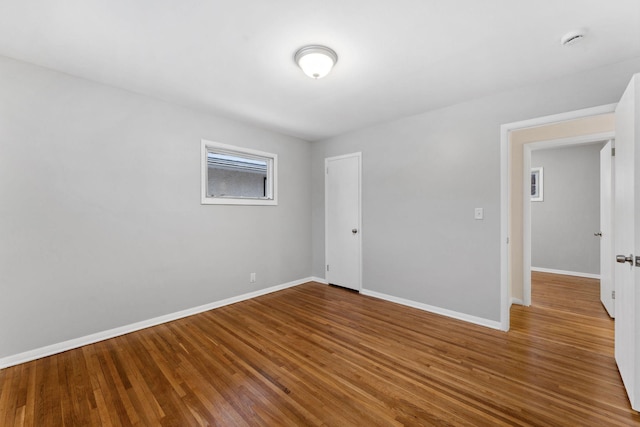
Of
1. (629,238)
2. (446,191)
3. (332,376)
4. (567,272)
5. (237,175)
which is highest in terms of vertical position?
(237,175)

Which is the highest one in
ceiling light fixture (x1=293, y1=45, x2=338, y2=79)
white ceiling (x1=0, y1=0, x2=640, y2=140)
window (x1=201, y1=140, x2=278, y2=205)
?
white ceiling (x1=0, y1=0, x2=640, y2=140)

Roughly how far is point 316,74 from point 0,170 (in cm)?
267

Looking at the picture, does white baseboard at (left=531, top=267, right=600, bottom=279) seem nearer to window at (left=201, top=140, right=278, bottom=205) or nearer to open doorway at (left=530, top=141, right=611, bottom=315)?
open doorway at (left=530, top=141, right=611, bottom=315)

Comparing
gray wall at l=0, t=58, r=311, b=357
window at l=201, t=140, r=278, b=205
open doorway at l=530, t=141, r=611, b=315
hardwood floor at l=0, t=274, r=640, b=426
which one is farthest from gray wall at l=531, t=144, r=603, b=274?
gray wall at l=0, t=58, r=311, b=357

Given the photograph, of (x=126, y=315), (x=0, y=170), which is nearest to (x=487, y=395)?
(x=126, y=315)

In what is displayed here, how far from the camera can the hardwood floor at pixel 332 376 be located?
5.37ft

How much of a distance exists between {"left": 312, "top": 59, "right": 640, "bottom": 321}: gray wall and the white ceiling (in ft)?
0.68

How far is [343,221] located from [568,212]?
4463 millimetres

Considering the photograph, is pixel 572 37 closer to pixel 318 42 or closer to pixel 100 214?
pixel 318 42

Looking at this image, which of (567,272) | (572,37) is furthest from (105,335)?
(567,272)

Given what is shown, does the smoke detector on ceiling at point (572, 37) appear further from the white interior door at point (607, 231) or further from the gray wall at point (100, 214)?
the gray wall at point (100, 214)

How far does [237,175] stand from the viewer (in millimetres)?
3844

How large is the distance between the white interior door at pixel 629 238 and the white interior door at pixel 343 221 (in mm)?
2661

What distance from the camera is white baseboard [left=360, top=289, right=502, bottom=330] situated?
2.86 metres
